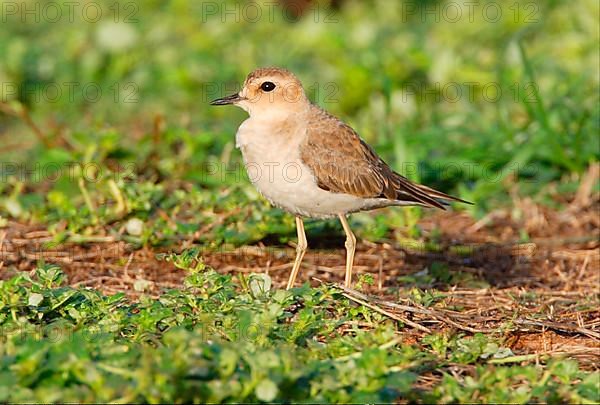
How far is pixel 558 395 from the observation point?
Answer: 3850mm

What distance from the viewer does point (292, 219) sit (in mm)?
6520

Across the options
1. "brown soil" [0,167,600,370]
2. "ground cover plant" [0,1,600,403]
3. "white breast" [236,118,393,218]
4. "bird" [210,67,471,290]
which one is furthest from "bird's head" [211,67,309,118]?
"brown soil" [0,167,600,370]

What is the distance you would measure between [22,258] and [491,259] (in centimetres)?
302

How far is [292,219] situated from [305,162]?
109 centimetres

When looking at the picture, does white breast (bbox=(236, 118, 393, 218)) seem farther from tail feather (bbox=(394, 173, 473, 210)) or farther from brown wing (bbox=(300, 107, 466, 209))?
tail feather (bbox=(394, 173, 473, 210))

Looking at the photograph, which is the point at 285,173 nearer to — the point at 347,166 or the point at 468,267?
the point at 347,166

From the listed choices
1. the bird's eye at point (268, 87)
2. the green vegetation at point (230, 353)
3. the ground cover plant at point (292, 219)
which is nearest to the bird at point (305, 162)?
the bird's eye at point (268, 87)

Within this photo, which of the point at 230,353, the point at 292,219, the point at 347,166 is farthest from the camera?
the point at 292,219

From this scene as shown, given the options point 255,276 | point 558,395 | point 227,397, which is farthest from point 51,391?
point 558,395

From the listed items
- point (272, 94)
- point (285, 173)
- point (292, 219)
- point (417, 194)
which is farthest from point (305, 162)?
point (292, 219)

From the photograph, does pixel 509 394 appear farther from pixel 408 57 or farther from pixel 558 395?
pixel 408 57

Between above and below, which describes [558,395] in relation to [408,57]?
below

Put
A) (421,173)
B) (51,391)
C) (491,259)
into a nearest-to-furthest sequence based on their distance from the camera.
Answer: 1. (51,391)
2. (491,259)
3. (421,173)

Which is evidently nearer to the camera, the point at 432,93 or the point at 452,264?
the point at 452,264
